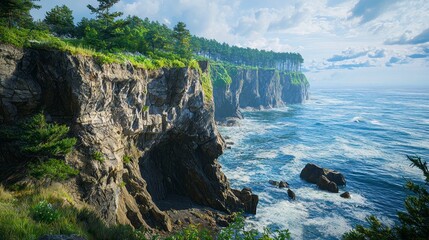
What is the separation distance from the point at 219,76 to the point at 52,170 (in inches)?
3951

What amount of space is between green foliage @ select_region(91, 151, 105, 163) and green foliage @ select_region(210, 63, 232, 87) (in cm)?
9169

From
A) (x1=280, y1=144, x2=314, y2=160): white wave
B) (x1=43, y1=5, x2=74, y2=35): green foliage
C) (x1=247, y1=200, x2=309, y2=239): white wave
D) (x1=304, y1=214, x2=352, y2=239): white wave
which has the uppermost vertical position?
(x1=43, y1=5, x2=74, y2=35): green foliage

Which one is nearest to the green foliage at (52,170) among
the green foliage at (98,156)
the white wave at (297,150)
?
the green foliage at (98,156)

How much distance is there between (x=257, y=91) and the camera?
140 m

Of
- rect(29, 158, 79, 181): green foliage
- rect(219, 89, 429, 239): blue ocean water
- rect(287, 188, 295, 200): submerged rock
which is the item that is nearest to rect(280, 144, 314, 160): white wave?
rect(219, 89, 429, 239): blue ocean water

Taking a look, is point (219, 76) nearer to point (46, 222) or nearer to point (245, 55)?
point (245, 55)

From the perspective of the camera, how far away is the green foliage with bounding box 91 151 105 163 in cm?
2308

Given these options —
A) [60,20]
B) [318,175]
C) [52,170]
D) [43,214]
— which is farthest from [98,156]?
[318,175]

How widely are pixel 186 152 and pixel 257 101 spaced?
104453 mm

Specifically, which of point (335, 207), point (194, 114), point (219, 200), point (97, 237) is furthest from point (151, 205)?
point (335, 207)

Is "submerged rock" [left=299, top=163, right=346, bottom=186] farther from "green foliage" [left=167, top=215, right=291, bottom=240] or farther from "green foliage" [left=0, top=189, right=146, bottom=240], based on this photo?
"green foliage" [left=0, top=189, right=146, bottom=240]

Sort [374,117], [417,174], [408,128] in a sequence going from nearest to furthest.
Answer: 1. [417,174]
2. [408,128]
3. [374,117]

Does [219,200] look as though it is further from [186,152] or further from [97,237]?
[97,237]

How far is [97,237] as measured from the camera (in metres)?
12.9
